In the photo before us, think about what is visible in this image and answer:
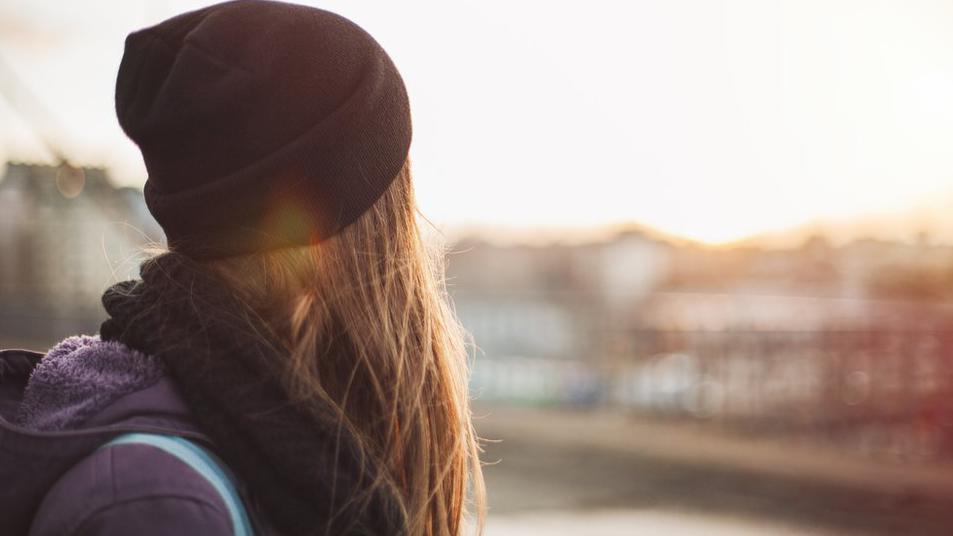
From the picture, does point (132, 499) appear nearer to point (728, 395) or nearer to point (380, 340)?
point (380, 340)

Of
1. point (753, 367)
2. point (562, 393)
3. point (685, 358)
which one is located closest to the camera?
point (753, 367)


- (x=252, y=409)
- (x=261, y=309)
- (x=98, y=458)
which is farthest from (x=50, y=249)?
(x=98, y=458)

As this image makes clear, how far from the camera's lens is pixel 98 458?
1.02m

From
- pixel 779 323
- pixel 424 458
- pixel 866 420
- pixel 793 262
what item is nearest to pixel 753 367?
pixel 779 323

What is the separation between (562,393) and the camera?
13.8m

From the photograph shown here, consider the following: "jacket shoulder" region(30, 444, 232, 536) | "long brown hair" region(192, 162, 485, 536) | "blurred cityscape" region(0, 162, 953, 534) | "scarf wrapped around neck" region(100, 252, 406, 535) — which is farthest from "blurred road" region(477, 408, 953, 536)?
"jacket shoulder" region(30, 444, 232, 536)

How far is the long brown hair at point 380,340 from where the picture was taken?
1.32m

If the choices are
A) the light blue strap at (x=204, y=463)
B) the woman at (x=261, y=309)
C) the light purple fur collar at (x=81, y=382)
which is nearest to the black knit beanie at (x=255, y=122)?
the woman at (x=261, y=309)

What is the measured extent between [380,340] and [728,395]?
10.2 m

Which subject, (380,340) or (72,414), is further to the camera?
(380,340)

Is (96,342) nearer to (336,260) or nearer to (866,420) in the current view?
(336,260)

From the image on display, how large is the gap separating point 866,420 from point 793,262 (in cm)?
2164

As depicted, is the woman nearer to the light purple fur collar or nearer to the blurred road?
the light purple fur collar

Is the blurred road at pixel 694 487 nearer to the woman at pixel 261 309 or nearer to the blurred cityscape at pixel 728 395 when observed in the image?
the blurred cityscape at pixel 728 395
